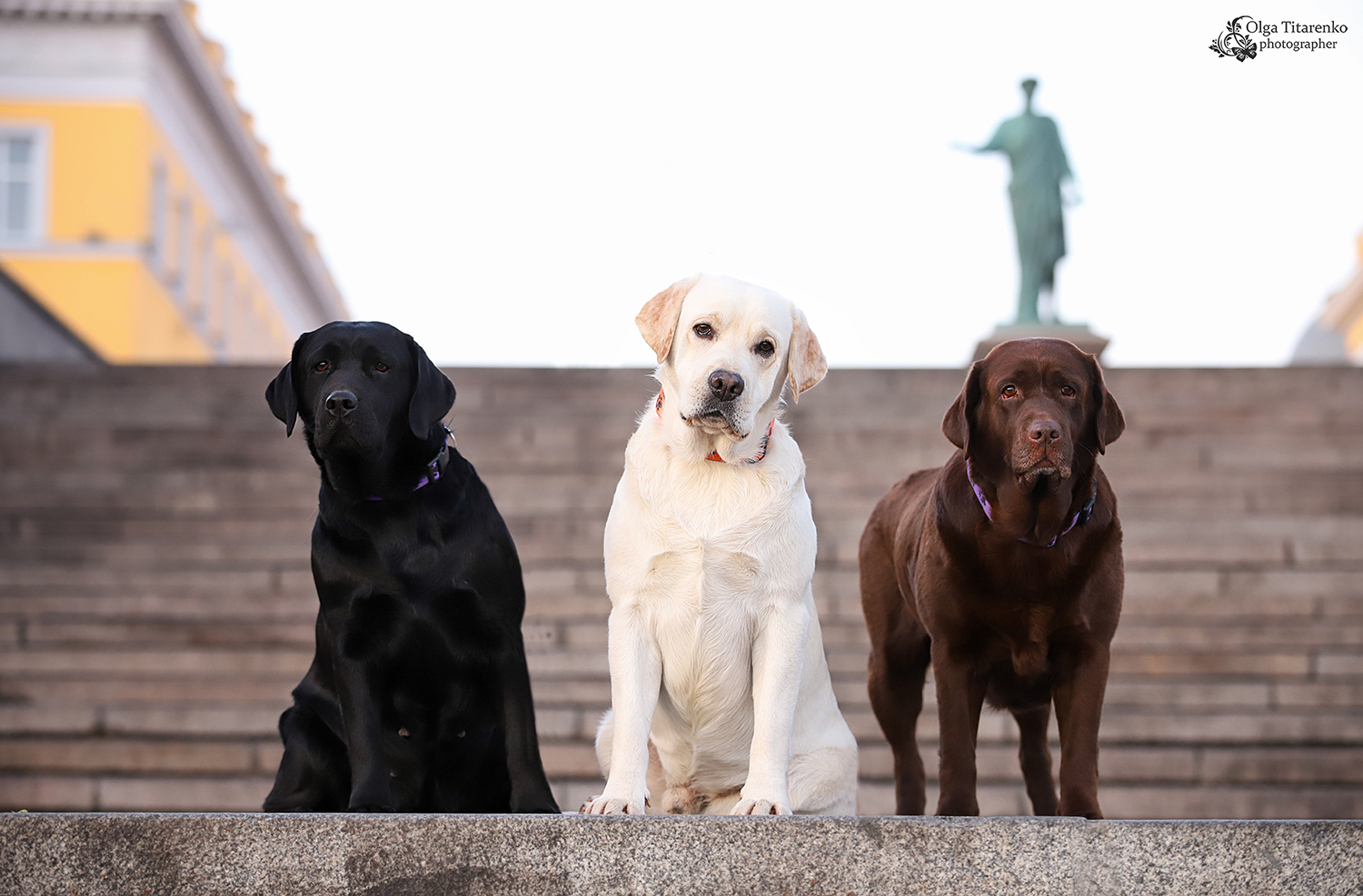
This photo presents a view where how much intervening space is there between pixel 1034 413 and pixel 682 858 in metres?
Answer: 1.41

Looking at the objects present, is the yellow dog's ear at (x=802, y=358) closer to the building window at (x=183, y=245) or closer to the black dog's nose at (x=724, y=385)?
the black dog's nose at (x=724, y=385)

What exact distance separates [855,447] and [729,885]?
24.2 feet

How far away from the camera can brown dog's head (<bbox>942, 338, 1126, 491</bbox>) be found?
3424 millimetres

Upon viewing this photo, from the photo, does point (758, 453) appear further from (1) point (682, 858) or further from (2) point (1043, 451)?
(1) point (682, 858)

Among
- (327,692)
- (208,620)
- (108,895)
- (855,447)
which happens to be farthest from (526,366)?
(108,895)

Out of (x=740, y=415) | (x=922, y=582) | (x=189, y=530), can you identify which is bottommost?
(x=922, y=582)

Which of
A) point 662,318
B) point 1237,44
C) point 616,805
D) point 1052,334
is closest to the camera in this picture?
point 616,805

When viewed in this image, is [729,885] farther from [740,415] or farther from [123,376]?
[123,376]

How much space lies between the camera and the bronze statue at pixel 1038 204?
13.9 metres

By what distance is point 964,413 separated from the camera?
144 inches

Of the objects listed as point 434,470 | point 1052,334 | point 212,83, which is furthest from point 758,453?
point 212,83

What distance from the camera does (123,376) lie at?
1151 cm

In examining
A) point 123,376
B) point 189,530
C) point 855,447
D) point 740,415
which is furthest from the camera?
point 123,376

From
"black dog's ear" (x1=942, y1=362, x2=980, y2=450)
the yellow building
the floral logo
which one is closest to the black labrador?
"black dog's ear" (x1=942, y1=362, x2=980, y2=450)
